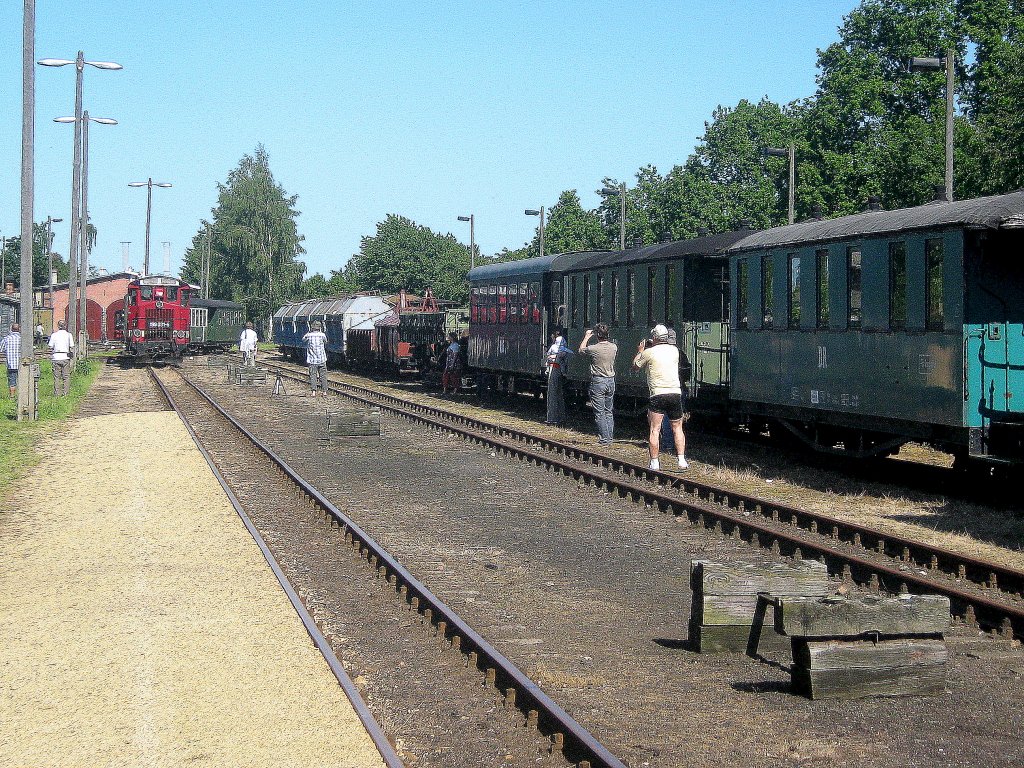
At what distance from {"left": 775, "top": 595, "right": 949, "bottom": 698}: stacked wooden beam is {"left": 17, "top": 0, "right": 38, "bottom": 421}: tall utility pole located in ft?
69.8

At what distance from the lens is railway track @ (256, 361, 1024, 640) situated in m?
8.67

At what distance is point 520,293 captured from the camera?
28.1 metres

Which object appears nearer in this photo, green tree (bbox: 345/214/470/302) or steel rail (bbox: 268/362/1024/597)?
steel rail (bbox: 268/362/1024/597)

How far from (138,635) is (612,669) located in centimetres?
308

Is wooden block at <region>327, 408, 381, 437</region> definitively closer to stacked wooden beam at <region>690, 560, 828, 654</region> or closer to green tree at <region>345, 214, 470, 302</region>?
stacked wooden beam at <region>690, 560, 828, 654</region>

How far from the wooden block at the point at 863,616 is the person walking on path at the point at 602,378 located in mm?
12434

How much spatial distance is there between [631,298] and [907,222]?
8.55 metres

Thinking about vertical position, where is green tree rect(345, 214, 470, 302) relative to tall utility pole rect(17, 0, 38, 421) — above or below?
above

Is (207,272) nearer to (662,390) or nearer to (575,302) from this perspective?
(575,302)

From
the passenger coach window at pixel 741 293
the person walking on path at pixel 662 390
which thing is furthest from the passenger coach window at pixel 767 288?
the person walking on path at pixel 662 390

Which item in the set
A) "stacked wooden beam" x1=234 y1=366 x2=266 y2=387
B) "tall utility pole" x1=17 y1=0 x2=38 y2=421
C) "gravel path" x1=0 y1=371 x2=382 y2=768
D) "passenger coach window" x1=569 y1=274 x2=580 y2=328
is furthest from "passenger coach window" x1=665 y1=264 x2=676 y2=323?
"stacked wooden beam" x1=234 y1=366 x2=266 y2=387

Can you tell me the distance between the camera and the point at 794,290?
16.2m

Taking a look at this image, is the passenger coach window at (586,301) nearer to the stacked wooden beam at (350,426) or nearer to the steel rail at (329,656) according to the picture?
the stacked wooden beam at (350,426)

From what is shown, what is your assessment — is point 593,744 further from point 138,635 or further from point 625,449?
point 625,449
